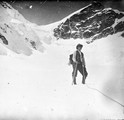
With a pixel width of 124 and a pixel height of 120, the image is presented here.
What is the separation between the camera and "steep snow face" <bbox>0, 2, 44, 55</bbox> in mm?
3520

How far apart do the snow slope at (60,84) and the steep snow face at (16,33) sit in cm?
17

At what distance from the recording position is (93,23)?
338cm

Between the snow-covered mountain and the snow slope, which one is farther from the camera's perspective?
the snow-covered mountain

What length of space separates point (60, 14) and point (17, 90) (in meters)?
1.75

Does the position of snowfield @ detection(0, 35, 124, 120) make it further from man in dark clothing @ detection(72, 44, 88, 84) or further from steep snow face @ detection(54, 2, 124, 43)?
steep snow face @ detection(54, 2, 124, 43)

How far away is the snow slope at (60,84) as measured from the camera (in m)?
→ 3.06

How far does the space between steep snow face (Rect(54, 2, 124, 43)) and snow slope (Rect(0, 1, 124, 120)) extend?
0.19 m

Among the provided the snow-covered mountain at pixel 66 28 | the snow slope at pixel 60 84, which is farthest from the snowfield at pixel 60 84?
the snow-covered mountain at pixel 66 28

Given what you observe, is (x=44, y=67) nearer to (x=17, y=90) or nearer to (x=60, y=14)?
(x=17, y=90)

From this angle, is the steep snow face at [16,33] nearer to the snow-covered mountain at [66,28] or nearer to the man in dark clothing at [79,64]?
the snow-covered mountain at [66,28]

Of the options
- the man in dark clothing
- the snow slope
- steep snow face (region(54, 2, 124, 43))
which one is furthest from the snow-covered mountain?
the man in dark clothing

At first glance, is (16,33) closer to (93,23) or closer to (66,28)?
(66,28)

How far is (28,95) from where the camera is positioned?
3180 mm

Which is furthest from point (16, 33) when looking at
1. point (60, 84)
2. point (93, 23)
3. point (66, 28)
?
point (93, 23)
